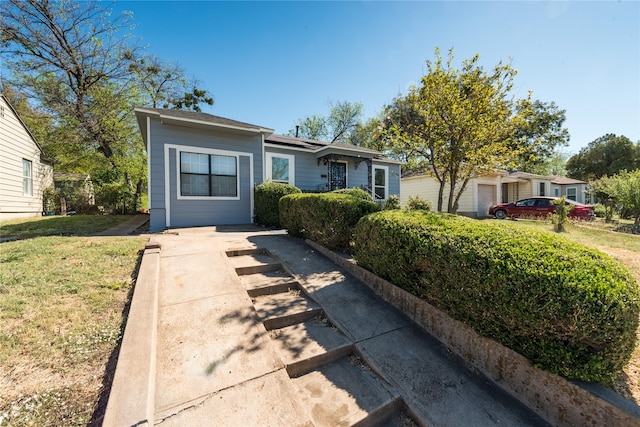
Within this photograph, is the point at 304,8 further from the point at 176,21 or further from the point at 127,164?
the point at 127,164

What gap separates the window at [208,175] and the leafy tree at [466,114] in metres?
6.18

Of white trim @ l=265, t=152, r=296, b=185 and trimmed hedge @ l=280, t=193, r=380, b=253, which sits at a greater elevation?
white trim @ l=265, t=152, r=296, b=185

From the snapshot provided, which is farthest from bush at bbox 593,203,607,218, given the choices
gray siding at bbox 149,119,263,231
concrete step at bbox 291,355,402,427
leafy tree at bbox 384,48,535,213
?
concrete step at bbox 291,355,402,427

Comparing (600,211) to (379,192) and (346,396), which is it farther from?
(346,396)

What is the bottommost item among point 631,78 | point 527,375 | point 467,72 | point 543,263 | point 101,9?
point 527,375

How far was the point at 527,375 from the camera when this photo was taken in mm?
2160

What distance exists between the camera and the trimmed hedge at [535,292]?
1.86m

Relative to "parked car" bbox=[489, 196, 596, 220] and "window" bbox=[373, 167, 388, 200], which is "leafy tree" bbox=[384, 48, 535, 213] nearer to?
"window" bbox=[373, 167, 388, 200]

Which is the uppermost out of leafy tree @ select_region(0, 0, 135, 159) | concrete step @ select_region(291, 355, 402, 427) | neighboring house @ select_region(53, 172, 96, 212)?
leafy tree @ select_region(0, 0, 135, 159)

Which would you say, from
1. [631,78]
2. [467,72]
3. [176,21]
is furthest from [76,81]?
[631,78]

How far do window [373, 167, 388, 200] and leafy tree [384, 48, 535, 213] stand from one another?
894cm

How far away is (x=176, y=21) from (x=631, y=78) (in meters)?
15.3

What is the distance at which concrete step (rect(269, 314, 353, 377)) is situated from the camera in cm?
236

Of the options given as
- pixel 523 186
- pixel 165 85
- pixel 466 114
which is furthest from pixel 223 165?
pixel 523 186
